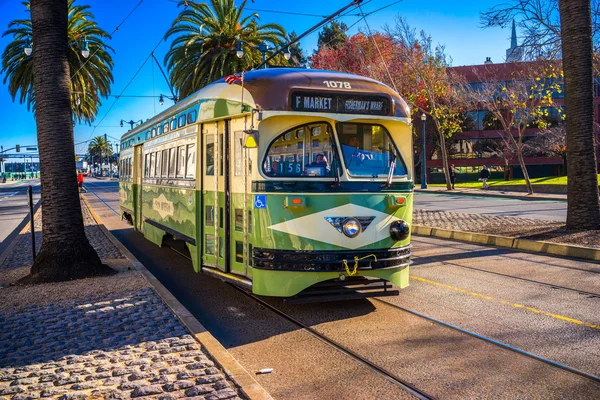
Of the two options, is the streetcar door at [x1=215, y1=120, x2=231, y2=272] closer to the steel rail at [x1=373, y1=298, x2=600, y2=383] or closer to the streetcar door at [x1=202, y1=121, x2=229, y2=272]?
the streetcar door at [x1=202, y1=121, x2=229, y2=272]

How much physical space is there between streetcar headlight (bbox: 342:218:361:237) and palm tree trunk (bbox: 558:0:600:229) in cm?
877

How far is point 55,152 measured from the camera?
1027 cm

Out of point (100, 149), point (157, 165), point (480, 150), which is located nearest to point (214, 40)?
→ point (157, 165)

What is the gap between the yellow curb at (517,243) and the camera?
12.0 meters

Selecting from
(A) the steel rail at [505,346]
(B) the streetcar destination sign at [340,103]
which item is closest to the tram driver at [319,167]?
(B) the streetcar destination sign at [340,103]

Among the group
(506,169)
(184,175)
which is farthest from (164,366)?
(506,169)

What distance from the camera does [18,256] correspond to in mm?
13633

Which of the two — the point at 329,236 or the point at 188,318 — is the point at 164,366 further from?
the point at 329,236

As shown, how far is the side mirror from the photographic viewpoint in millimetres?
7406

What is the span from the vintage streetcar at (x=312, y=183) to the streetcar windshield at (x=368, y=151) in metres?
0.01

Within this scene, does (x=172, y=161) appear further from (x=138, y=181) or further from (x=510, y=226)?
(x=510, y=226)

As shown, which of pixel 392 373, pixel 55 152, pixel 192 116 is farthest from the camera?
pixel 55 152

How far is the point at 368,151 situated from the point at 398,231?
1163 millimetres

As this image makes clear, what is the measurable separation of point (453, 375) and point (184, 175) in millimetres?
6310
